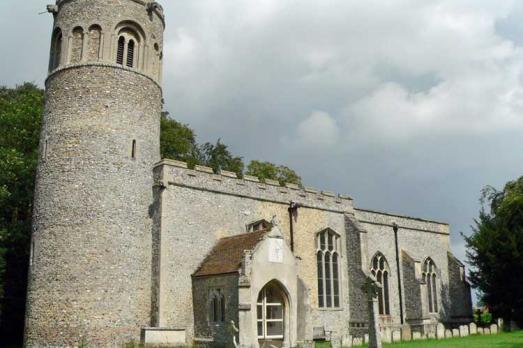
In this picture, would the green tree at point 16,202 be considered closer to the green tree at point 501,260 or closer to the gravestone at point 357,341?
the gravestone at point 357,341

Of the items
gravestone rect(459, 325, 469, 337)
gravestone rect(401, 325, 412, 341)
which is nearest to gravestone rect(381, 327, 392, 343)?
gravestone rect(401, 325, 412, 341)

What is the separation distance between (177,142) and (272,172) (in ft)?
28.2

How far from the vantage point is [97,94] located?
22094mm

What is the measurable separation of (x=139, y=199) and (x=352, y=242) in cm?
1182

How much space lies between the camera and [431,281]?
3322cm

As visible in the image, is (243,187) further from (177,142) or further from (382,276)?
(177,142)

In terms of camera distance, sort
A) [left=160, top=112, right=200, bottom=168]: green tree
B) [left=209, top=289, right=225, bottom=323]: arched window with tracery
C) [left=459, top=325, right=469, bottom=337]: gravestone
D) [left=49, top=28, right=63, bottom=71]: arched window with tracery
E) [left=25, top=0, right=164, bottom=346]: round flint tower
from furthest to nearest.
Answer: [left=160, top=112, right=200, bottom=168]: green tree → [left=459, top=325, right=469, bottom=337]: gravestone → [left=49, top=28, right=63, bottom=71]: arched window with tracery → [left=209, top=289, right=225, bottom=323]: arched window with tracery → [left=25, top=0, right=164, bottom=346]: round flint tower

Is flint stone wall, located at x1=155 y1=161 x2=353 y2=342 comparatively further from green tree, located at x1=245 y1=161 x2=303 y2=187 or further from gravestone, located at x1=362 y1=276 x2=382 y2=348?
green tree, located at x1=245 y1=161 x2=303 y2=187

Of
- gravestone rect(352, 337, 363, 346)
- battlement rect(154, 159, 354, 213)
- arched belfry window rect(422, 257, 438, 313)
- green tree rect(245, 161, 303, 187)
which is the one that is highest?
green tree rect(245, 161, 303, 187)

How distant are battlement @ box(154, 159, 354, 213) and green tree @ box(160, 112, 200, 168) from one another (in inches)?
424

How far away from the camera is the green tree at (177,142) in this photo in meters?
36.9

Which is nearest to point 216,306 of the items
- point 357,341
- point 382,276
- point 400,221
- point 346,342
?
point 346,342

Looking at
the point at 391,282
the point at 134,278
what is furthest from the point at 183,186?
the point at 391,282

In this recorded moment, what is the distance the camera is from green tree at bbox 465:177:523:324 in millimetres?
30844
